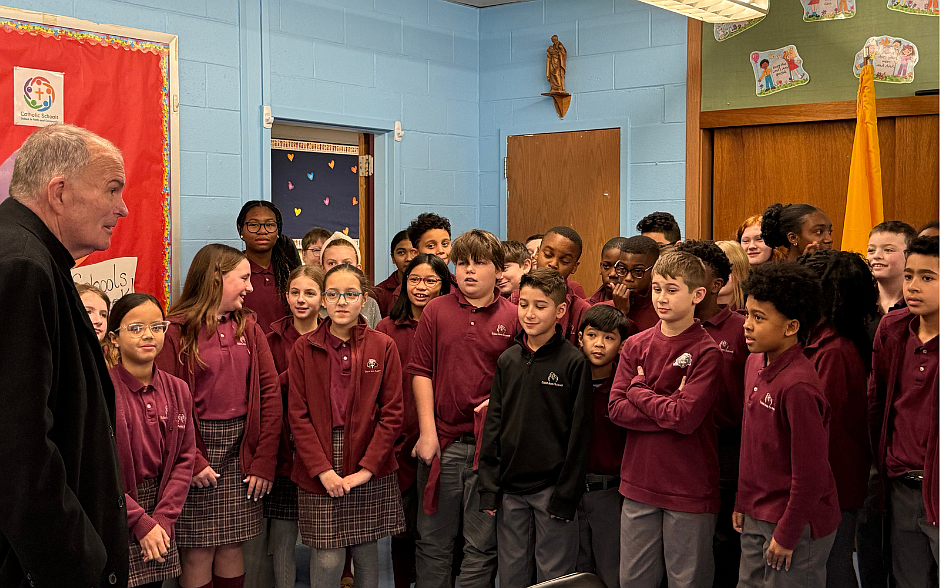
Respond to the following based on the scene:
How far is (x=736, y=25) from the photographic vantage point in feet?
15.5

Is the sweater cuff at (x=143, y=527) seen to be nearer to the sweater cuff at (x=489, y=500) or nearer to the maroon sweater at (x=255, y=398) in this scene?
the maroon sweater at (x=255, y=398)

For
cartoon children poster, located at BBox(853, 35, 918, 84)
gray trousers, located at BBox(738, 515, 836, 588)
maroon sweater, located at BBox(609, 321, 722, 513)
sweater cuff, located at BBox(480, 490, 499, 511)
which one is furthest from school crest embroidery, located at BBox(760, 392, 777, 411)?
cartoon children poster, located at BBox(853, 35, 918, 84)

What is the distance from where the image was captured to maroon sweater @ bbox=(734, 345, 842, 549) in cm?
224

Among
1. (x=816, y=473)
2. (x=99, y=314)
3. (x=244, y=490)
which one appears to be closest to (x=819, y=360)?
(x=816, y=473)

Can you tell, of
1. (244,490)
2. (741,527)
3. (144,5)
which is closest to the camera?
(741,527)

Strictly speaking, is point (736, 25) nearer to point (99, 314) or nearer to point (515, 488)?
point (515, 488)

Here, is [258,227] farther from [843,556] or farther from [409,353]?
[843,556]

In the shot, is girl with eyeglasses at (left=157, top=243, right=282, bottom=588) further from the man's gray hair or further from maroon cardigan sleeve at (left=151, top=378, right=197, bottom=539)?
the man's gray hair

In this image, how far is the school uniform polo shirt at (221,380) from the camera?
289 cm

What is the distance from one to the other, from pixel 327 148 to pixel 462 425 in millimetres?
2533

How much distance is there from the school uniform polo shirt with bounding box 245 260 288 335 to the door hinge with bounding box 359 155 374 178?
1.56 metres

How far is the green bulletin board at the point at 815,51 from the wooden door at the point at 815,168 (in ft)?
0.52

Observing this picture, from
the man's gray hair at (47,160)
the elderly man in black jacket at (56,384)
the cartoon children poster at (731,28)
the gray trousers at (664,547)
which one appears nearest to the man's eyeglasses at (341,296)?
the gray trousers at (664,547)

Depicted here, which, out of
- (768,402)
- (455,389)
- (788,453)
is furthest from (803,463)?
(455,389)
